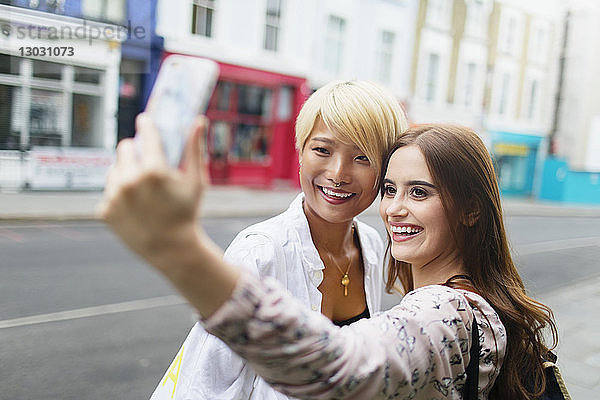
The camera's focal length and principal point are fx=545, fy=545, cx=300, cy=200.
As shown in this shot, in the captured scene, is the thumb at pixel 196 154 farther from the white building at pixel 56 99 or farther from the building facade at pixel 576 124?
the building facade at pixel 576 124

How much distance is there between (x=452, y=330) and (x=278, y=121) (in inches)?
690

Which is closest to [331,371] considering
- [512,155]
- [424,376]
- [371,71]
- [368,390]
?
[368,390]

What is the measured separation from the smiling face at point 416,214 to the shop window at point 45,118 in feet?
41.2

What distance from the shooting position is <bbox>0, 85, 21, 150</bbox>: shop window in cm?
1180

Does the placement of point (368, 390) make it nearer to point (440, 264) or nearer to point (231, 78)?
point (440, 264)

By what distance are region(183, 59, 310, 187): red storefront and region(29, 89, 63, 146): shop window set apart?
477 centimetres

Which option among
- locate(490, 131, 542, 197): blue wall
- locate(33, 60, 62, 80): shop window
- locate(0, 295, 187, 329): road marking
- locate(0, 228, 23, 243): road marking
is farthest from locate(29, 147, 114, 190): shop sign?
locate(490, 131, 542, 197): blue wall

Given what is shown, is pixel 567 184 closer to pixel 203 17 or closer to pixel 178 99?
pixel 203 17

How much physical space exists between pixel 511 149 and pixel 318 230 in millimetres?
26139

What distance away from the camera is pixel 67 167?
12.9 m

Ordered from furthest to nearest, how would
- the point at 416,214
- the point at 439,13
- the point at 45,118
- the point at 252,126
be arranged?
the point at 439,13 → the point at 252,126 → the point at 45,118 → the point at 416,214

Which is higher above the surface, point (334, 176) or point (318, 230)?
point (334, 176)

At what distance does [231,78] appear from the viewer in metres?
16.7

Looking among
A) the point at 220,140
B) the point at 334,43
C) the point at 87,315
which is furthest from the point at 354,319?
the point at 334,43
